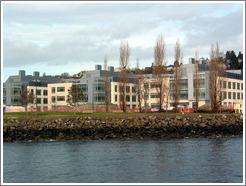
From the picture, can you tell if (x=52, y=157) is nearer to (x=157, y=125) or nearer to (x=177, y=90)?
(x=157, y=125)

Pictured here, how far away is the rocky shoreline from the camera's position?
47.8 metres

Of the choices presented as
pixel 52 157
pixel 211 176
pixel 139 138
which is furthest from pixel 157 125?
pixel 211 176

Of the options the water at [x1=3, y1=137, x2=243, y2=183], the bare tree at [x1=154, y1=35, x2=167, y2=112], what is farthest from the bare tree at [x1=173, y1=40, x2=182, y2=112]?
the water at [x1=3, y1=137, x2=243, y2=183]

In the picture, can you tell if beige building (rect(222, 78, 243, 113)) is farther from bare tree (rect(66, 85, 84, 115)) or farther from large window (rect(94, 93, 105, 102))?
bare tree (rect(66, 85, 84, 115))

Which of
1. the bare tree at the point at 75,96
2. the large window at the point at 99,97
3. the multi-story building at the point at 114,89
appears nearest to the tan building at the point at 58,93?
the multi-story building at the point at 114,89

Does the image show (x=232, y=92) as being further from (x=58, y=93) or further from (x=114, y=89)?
(x=58, y=93)

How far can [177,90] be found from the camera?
226 ft

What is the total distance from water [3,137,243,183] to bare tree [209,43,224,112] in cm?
2941

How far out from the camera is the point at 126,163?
1112 inches

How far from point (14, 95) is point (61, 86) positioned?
60.6ft

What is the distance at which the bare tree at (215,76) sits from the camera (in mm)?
67688

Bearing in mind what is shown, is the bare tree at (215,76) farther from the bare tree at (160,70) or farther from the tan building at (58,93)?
the tan building at (58,93)

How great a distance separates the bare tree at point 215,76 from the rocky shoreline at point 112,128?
13.6 m

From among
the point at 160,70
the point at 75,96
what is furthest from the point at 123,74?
the point at 75,96
